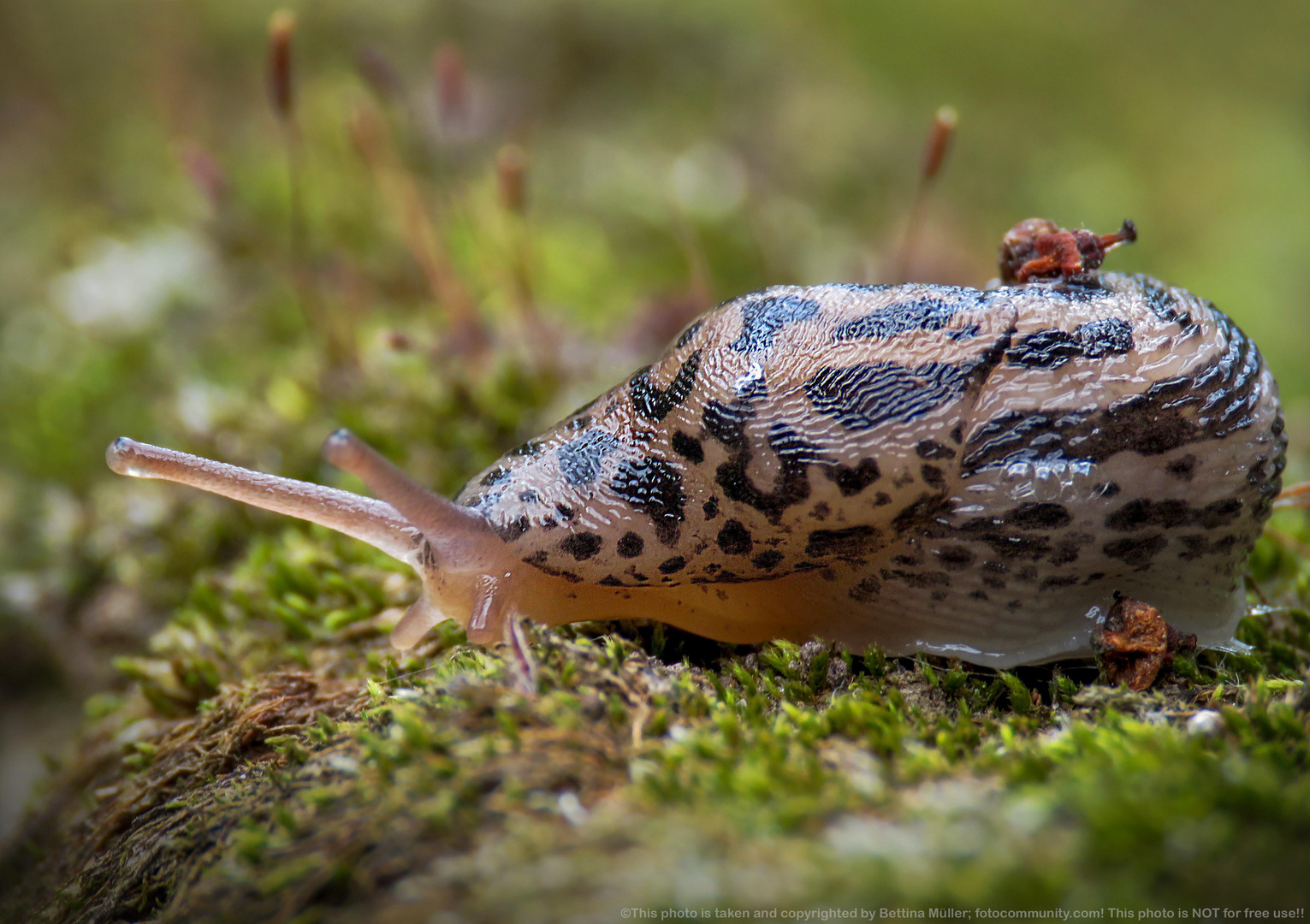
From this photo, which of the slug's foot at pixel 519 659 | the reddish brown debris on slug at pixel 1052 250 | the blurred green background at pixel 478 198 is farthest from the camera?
the blurred green background at pixel 478 198

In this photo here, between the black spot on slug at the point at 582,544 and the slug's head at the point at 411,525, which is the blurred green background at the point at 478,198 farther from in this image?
the black spot on slug at the point at 582,544

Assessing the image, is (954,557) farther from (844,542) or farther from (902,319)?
(902,319)

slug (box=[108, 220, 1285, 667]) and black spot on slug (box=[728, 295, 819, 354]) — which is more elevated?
black spot on slug (box=[728, 295, 819, 354])

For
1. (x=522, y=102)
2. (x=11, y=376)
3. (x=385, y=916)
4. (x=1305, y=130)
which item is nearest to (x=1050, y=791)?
(x=385, y=916)

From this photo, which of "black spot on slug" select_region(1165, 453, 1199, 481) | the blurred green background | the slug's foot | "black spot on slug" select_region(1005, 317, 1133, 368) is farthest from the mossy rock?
the blurred green background

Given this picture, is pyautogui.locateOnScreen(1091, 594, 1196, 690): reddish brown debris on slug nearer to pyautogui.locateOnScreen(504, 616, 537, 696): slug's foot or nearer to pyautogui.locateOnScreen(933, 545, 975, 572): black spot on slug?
pyautogui.locateOnScreen(933, 545, 975, 572): black spot on slug

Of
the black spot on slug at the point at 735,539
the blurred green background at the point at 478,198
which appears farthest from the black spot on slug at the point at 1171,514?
the blurred green background at the point at 478,198
